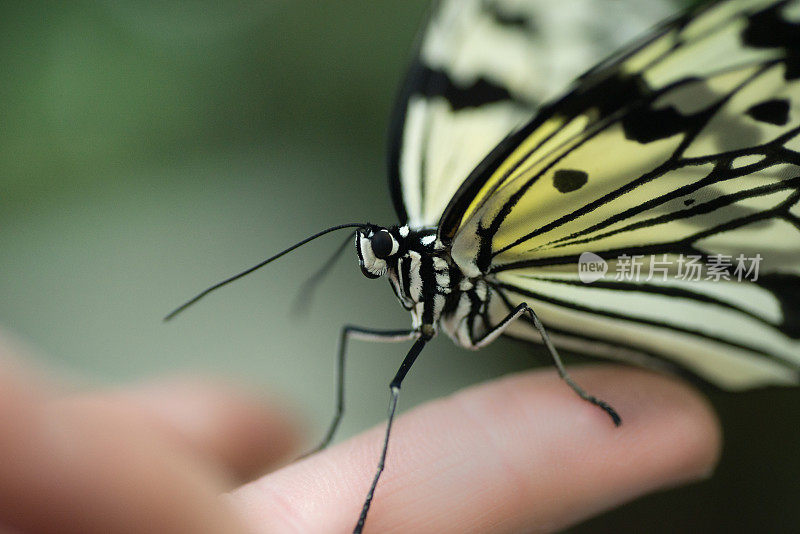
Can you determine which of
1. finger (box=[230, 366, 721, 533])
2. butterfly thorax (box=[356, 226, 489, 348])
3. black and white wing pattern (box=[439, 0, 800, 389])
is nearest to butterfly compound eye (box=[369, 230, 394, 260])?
butterfly thorax (box=[356, 226, 489, 348])

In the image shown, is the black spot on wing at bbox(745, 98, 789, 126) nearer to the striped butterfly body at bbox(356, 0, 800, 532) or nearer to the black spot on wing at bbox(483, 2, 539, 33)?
the striped butterfly body at bbox(356, 0, 800, 532)

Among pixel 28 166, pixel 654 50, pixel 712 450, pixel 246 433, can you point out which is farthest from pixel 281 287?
pixel 654 50

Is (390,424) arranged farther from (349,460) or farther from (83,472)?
(83,472)

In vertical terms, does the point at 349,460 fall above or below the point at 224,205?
below

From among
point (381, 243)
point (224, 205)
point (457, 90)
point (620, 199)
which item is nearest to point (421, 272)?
point (381, 243)

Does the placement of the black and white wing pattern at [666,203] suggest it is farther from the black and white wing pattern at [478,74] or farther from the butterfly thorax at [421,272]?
the black and white wing pattern at [478,74]

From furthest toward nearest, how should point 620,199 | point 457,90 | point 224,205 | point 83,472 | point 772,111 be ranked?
1. point 224,205
2. point 457,90
3. point 620,199
4. point 772,111
5. point 83,472

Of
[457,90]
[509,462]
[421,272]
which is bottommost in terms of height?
[509,462]
